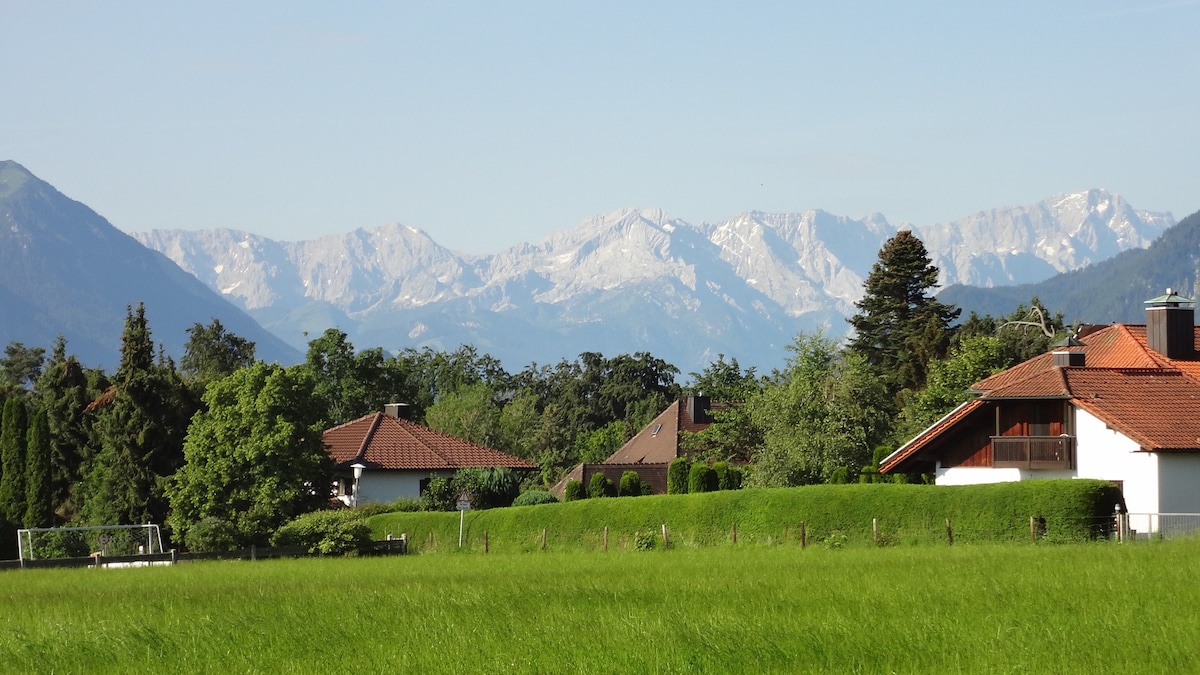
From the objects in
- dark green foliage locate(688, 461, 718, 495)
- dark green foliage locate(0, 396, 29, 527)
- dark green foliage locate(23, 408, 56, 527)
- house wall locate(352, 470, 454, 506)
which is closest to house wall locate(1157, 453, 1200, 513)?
dark green foliage locate(688, 461, 718, 495)

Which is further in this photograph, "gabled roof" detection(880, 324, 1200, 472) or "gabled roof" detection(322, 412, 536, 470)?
"gabled roof" detection(322, 412, 536, 470)

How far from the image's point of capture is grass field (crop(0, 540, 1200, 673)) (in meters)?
15.5

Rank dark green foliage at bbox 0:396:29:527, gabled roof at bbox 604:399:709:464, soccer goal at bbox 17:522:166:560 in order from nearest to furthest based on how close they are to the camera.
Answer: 1. soccer goal at bbox 17:522:166:560
2. dark green foliage at bbox 0:396:29:527
3. gabled roof at bbox 604:399:709:464

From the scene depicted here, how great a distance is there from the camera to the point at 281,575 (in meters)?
33.0

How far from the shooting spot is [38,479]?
170 ft

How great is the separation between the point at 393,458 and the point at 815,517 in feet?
102

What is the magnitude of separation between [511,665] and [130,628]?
6.95 metres

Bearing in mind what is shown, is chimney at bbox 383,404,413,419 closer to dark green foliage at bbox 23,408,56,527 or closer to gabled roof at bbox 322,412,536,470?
gabled roof at bbox 322,412,536,470

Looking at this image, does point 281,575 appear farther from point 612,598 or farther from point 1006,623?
point 1006,623

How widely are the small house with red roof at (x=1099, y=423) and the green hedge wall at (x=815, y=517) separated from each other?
18.4 ft

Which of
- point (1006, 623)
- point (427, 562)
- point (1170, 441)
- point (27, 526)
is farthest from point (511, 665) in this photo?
point (27, 526)

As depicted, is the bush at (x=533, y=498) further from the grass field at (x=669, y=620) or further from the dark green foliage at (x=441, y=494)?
the grass field at (x=669, y=620)

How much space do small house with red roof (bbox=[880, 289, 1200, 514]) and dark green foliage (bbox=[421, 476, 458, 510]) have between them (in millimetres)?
21332

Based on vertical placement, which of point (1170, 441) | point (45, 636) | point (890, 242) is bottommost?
point (45, 636)
